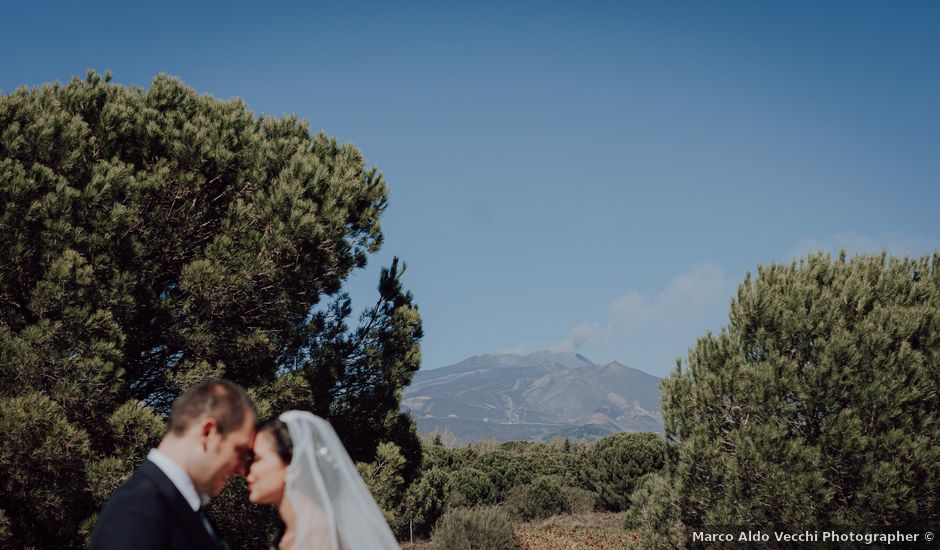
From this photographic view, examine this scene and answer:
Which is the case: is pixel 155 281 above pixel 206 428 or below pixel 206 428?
above

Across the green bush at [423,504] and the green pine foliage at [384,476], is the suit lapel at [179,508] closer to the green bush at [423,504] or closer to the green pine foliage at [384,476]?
the green pine foliage at [384,476]

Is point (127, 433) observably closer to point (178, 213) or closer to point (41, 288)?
point (41, 288)

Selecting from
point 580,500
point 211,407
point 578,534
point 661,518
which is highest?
point 211,407

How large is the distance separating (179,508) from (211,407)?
1.19 ft

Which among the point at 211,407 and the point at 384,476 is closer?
the point at 211,407

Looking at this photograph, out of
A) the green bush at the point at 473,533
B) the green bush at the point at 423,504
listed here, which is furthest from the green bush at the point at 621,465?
the green bush at the point at 473,533

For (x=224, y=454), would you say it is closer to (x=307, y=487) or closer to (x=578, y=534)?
(x=307, y=487)

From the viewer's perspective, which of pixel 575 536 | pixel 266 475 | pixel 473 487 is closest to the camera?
pixel 266 475

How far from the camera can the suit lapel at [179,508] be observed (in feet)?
7.26

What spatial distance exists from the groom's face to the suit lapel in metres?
0.11

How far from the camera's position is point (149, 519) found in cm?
212

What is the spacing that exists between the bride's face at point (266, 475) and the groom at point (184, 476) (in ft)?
0.77

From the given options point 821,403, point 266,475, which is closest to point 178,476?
point 266,475

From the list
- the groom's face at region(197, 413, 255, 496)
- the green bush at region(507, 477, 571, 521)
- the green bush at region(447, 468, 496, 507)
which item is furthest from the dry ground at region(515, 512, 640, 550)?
the groom's face at region(197, 413, 255, 496)
